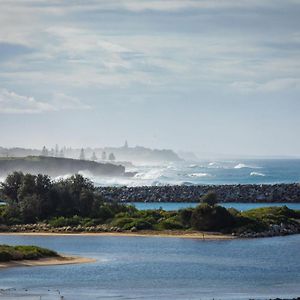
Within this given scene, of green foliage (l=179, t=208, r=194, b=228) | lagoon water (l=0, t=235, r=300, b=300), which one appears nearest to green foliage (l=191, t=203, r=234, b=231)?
green foliage (l=179, t=208, r=194, b=228)

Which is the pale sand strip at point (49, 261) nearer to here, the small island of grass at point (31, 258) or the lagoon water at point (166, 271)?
the small island of grass at point (31, 258)

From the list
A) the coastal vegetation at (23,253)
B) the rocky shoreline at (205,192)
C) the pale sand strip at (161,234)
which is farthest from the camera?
the rocky shoreline at (205,192)

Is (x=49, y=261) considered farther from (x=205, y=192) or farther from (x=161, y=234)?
(x=205, y=192)

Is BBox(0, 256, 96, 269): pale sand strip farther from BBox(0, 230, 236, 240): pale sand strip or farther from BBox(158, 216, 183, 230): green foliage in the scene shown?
BBox(158, 216, 183, 230): green foliage

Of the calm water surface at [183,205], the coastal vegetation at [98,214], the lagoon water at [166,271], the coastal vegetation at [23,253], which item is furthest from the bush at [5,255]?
the calm water surface at [183,205]

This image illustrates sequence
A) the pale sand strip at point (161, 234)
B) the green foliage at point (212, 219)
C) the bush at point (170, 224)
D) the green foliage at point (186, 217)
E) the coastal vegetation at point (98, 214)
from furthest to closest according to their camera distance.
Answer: the green foliage at point (186, 217) < the bush at point (170, 224) < the coastal vegetation at point (98, 214) < the green foliage at point (212, 219) < the pale sand strip at point (161, 234)

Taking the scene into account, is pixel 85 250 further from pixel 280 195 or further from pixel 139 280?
pixel 280 195

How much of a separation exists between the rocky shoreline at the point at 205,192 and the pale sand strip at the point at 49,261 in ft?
175

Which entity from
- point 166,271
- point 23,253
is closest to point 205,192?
point 23,253

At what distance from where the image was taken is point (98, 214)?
80.0 m

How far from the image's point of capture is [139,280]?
46.3 metres

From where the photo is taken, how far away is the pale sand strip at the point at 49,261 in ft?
171

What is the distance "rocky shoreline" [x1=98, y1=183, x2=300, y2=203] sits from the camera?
113 metres

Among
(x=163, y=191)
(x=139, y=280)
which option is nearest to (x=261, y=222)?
(x=139, y=280)
